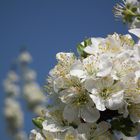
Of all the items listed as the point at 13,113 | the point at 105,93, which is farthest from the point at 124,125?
the point at 13,113

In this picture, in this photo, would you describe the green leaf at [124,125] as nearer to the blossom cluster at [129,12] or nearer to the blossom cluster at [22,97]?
the blossom cluster at [129,12]

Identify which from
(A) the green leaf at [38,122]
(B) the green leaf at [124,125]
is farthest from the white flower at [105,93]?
(A) the green leaf at [38,122]

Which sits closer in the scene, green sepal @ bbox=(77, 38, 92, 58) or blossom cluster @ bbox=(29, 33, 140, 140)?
blossom cluster @ bbox=(29, 33, 140, 140)

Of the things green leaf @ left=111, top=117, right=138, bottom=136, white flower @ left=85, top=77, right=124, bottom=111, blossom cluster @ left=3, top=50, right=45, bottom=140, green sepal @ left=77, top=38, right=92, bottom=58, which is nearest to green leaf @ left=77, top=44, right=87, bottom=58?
green sepal @ left=77, top=38, right=92, bottom=58

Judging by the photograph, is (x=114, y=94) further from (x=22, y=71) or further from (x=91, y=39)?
(x=22, y=71)

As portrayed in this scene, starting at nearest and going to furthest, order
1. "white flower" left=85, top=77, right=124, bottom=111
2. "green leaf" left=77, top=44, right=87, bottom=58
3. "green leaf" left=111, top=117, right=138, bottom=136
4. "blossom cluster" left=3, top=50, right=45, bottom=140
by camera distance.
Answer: "white flower" left=85, top=77, right=124, bottom=111 < "green leaf" left=111, top=117, right=138, bottom=136 < "green leaf" left=77, top=44, right=87, bottom=58 < "blossom cluster" left=3, top=50, right=45, bottom=140

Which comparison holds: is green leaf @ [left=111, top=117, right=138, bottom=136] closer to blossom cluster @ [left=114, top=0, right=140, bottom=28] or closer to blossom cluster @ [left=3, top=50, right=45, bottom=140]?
blossom cluster @ [left=114, top=0, right=140, bottom=28]

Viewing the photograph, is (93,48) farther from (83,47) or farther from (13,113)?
(13,113)
